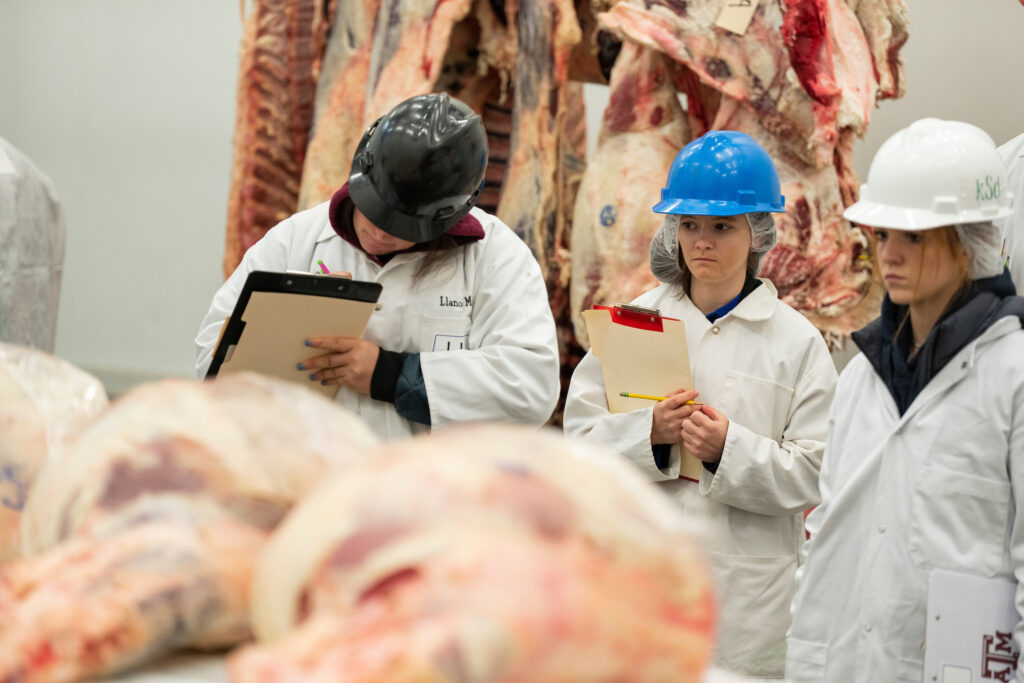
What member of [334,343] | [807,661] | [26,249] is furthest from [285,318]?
[26,249]

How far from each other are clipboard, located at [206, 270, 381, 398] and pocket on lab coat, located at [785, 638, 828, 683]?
1080 mm

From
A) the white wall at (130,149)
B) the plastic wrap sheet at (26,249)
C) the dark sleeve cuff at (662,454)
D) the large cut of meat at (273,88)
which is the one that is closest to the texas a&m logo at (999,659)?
the dark sleeve cuff at (662,454)

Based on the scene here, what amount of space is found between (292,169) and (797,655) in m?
3.59

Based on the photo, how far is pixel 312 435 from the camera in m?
0.88

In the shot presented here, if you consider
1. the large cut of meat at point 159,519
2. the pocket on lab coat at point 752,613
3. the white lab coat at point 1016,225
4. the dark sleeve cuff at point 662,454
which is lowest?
the pocket on lab coat at point 752,613

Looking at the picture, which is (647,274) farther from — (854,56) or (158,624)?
(158,624)

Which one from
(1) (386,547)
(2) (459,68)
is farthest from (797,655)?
(2) (459,68)

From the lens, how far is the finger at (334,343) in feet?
6.83

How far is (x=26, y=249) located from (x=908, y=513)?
8.09 feet

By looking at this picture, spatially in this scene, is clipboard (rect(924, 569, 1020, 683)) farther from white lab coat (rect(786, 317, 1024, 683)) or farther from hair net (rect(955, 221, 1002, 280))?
hair net (rect(955, 221, 1002, 280))

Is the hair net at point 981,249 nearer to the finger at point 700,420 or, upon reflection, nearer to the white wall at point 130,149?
the finger at point 700,420

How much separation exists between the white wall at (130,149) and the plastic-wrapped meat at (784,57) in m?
5.26

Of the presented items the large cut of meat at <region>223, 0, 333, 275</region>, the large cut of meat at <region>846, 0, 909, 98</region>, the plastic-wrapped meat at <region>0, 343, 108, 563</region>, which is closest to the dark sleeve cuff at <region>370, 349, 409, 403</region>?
the plastic-wrapped meat at <region>0, 343, 108, 563</region>

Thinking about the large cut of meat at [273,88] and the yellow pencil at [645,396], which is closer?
the yellow pencil at [645,396]
